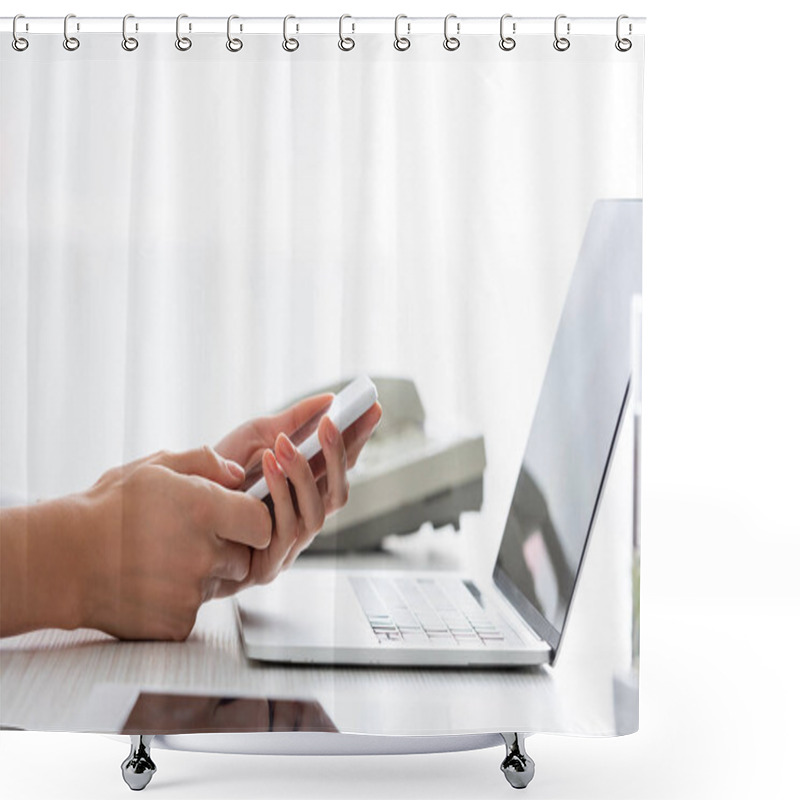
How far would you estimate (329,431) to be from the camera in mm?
1570

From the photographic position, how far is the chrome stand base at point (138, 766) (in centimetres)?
171

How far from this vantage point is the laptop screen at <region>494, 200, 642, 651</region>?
155cm

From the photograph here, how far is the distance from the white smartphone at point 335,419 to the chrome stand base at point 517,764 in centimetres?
58

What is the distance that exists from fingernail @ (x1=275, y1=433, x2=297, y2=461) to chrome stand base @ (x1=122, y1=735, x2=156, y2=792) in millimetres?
543

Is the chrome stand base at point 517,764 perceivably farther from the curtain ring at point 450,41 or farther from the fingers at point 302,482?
the curtain ring at point 450,41

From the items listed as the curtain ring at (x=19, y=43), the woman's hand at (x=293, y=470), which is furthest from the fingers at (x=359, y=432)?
the curtain ring at (x=19, y=43)

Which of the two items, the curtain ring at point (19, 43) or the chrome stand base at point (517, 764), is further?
the chrome stand base at point (517, 764)

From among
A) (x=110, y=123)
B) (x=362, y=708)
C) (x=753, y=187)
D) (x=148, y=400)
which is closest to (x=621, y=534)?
(x=362, y=708)

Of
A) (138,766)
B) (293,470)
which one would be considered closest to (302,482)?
(293,470)

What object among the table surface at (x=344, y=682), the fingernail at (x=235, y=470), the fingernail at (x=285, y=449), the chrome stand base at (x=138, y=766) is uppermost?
the fingernail at (x=285, y=449)

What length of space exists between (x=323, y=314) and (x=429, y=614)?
0.47 metres

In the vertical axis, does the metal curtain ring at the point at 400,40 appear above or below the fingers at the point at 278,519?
above

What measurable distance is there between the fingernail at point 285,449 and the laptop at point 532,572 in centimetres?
17

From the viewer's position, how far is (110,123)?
5.18 ft
